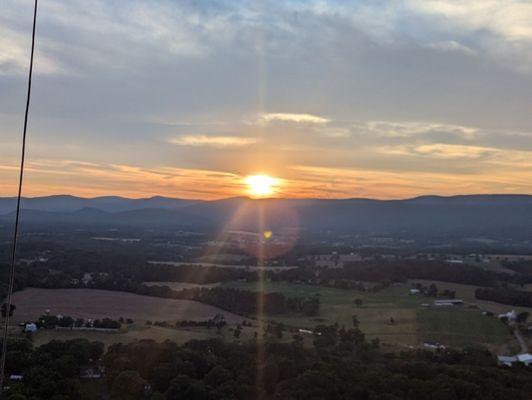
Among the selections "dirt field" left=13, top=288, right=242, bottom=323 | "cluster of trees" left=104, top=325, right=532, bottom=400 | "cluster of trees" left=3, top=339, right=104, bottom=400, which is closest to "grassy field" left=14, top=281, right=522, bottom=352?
"dirt field" left=13, top=288, right=242, bottom=323

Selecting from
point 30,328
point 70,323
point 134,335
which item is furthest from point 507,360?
point 30,328

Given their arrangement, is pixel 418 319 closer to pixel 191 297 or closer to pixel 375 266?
pixel 191 297

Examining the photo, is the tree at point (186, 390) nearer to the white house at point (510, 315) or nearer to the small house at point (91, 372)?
the small house at point (91, 372)

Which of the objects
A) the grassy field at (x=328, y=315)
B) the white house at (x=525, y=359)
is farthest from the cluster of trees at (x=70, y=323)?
the white house at (x=525, y=359)

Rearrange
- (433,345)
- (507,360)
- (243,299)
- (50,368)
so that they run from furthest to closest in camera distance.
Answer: (243,299) → (433,345) → (507,360) → (50,368)

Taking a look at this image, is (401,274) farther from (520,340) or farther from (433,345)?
(433,345)

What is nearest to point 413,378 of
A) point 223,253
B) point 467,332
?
point 467,332
